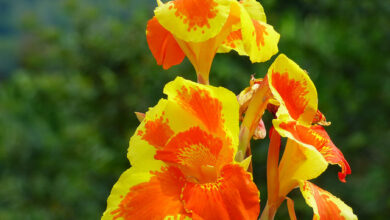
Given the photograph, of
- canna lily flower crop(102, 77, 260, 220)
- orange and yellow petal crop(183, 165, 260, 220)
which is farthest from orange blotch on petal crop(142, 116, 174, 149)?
orange and yellow petal crop(183, 165, 260, 220)

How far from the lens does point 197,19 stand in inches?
41.6

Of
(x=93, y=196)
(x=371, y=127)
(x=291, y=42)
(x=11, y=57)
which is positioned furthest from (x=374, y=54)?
(x=11, y=57)

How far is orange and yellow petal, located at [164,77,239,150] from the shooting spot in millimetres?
1034

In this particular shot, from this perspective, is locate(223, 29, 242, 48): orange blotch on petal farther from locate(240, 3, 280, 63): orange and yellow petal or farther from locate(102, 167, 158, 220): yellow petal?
locate(102, 167, 158, 220): yellow petal

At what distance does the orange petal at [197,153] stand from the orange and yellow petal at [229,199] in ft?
0.18

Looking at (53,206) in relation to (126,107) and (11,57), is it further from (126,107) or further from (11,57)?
(11,57)

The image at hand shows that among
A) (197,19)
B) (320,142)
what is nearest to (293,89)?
(320,142)

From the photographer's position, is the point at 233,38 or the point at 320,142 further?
the point at 233,38

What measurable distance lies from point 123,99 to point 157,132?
10.6 ft

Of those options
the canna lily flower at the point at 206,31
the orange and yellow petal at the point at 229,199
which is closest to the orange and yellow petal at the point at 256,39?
the canna lily flower at the point at 206,31

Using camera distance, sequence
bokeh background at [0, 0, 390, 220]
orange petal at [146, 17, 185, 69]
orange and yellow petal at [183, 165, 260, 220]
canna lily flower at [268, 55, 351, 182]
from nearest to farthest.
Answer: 1. orange and yellow petal at [183, 165, 260, 220]
2. canna lily flower at [268, 55, 351, 182]
3. orange petal at [146, 17, 185, 69]
4. bokeh background at [0, 0, 390, 220]

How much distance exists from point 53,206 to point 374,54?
7.47 feet

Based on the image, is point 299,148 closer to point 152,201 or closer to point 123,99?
point 152,201

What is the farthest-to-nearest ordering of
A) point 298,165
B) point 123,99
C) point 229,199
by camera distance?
point 123,99 < point 298,165 < point 229,199
